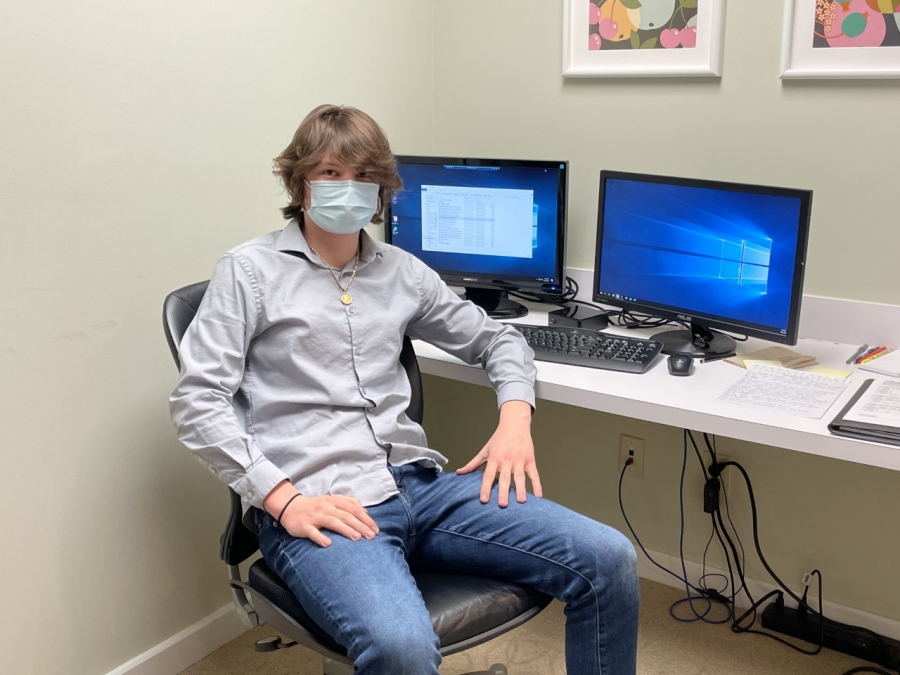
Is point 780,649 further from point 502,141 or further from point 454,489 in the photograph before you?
point 502,141

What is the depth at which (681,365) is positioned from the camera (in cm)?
177

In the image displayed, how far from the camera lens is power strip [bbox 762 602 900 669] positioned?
1.96 m

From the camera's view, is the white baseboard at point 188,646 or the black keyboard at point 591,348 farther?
the white baseboard at point 188,646

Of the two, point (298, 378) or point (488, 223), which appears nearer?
point (298, 378)

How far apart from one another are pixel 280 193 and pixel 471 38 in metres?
0.72

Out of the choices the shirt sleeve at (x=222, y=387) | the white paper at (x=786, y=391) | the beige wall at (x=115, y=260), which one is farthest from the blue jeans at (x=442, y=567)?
the beige wall at (x=115, y=260)

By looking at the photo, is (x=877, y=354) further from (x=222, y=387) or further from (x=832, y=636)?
(x=222, y=387)

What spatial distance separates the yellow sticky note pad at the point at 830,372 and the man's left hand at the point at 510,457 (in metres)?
0.61

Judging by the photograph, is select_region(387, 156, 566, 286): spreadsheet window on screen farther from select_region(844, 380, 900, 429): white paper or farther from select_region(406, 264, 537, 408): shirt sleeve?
select_region(844, 380, 900, 429): white paper

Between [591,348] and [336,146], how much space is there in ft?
2.34

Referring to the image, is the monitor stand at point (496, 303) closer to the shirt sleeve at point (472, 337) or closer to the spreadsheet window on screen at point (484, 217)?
the spreadsheet window on screen at point (484, 217)

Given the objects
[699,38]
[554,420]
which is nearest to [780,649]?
[554,420]

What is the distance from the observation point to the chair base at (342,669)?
169 cm

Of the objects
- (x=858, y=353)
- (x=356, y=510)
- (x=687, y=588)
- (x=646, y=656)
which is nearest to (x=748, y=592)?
(x=687, y=588)
